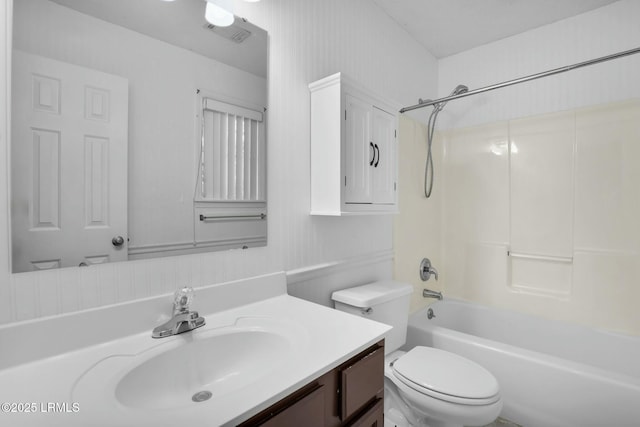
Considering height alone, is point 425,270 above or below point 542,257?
below

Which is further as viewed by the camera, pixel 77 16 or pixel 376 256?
pixel 376 256

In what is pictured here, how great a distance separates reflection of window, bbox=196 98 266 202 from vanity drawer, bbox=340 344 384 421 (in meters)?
0.73

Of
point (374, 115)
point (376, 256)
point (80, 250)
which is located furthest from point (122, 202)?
point (376, 256)

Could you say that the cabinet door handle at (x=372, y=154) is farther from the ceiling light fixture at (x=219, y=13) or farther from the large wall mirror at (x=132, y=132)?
the ceiling light fixture at (x=219, y=13)

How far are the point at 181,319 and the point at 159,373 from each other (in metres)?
0.16

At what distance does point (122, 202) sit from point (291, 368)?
69 cm

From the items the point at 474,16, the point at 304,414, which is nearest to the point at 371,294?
the point at 304,414

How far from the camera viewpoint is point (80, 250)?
841 millimetres

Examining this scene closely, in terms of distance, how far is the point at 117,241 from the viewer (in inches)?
35.6

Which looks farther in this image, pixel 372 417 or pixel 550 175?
pixel 550 175

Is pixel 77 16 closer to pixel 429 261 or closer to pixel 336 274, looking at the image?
pixel 336 274

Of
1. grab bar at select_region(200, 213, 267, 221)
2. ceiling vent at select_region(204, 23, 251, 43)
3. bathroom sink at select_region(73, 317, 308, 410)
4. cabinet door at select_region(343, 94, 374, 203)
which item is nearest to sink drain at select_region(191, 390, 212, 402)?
bathroom sink at select_region(73, 317, 308, 410)

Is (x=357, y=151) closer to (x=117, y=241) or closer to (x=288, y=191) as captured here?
(x=288, y=191)

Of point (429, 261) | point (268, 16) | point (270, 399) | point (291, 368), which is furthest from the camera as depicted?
point (429, 261)
